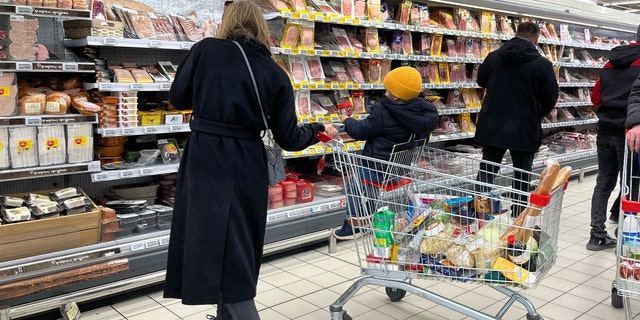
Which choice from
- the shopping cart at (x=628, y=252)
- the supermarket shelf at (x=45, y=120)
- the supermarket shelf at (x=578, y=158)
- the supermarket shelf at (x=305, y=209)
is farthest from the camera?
the supermarket shelf at (x=578, y=158)

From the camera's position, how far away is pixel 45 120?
3.05 meters

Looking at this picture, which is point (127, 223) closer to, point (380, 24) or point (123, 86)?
point (123, 86)

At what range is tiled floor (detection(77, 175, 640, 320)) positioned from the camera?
3215mm

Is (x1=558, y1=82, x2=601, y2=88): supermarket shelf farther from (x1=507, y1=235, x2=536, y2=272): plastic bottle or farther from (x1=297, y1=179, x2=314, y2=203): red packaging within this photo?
(x1=507, y1=235, x2=536, y2=272): plastic bottle

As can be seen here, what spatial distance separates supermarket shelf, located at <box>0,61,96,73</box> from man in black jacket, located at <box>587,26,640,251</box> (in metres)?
3.77

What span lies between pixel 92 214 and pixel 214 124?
53.9 inches

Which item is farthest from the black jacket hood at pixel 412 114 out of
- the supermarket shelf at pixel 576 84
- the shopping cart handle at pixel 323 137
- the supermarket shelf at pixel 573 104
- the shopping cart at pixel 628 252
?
the supermarket shelf at pixel 576 84

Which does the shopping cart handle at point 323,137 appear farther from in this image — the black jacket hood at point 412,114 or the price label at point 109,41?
the price label at point 109,41

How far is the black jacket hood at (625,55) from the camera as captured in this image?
13.6 feet

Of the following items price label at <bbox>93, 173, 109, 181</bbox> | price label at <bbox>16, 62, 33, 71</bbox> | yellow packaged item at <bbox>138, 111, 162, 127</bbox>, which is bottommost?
price label at <bbox>93, 173, 109, 181</bbox>

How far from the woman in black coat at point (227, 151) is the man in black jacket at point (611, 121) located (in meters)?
3.10

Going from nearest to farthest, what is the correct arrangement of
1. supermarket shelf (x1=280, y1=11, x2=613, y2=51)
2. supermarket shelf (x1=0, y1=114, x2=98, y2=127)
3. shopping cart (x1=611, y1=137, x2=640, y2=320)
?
1. shopping cart (x1=611, y1=137, x2=640, y2=320)
2. supermarket shelf (x1=0, y1=114, x2=98, y2=127)
3. supermarket shelf (x1=280, y1=11, x2=613, y2=51)

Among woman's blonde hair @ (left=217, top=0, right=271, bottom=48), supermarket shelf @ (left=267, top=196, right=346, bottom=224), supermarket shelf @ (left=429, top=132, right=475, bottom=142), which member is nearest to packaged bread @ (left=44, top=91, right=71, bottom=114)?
woman's blonde hair @ (left=217, top=0, right=271, bottom=48)

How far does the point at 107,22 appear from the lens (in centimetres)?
325
